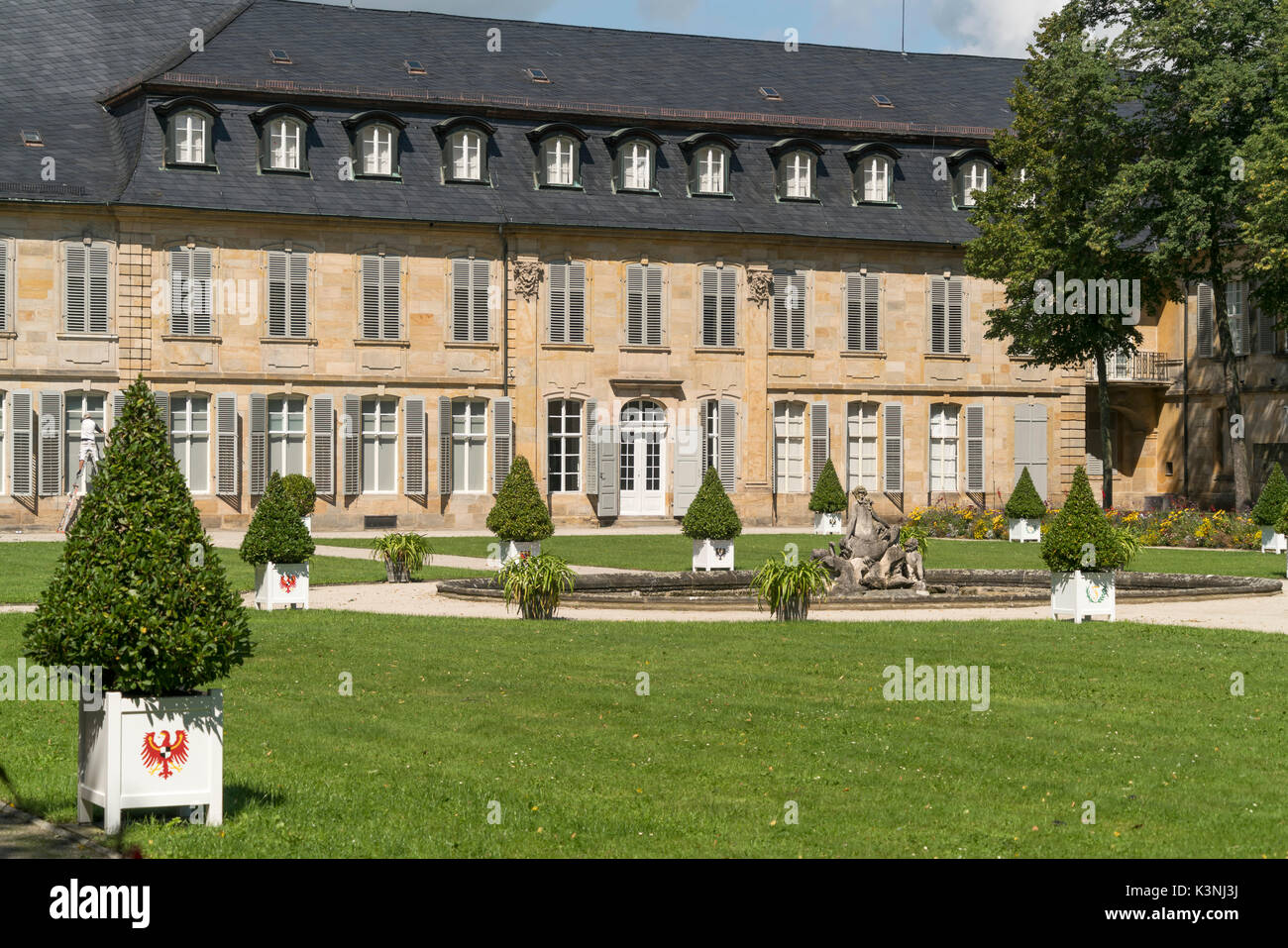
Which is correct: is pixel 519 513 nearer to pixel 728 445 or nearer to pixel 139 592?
pixel 139 592

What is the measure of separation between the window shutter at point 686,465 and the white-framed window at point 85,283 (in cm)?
1431

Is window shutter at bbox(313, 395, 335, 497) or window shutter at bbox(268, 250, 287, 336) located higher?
window shutter at bbox(268, 250, 287, 336)

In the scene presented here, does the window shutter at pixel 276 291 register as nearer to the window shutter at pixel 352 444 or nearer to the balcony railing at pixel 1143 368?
the window shutter at pixel 352 444

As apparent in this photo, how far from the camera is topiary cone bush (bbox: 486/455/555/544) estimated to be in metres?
27.0

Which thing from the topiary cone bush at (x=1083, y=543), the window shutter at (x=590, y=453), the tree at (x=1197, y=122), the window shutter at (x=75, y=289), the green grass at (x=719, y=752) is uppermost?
the tree at (x=1197, y=122)

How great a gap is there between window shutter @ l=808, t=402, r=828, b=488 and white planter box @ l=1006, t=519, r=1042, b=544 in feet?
26.4

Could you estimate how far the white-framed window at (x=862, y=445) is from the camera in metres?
46.7

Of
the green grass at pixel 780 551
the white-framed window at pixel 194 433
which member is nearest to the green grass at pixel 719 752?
the green grass at pixel 780 551

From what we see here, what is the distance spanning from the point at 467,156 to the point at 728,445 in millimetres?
9848

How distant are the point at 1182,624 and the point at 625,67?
31531mm

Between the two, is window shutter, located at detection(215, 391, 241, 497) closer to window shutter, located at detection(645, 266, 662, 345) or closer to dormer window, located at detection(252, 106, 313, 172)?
dormer window, located at detection(252, 106, 313, 172)

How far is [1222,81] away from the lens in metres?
37.9

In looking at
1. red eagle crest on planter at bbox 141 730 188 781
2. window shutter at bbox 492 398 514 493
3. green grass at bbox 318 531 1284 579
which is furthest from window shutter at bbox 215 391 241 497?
red eagle crest on planter at bbox 141 730 188 781
